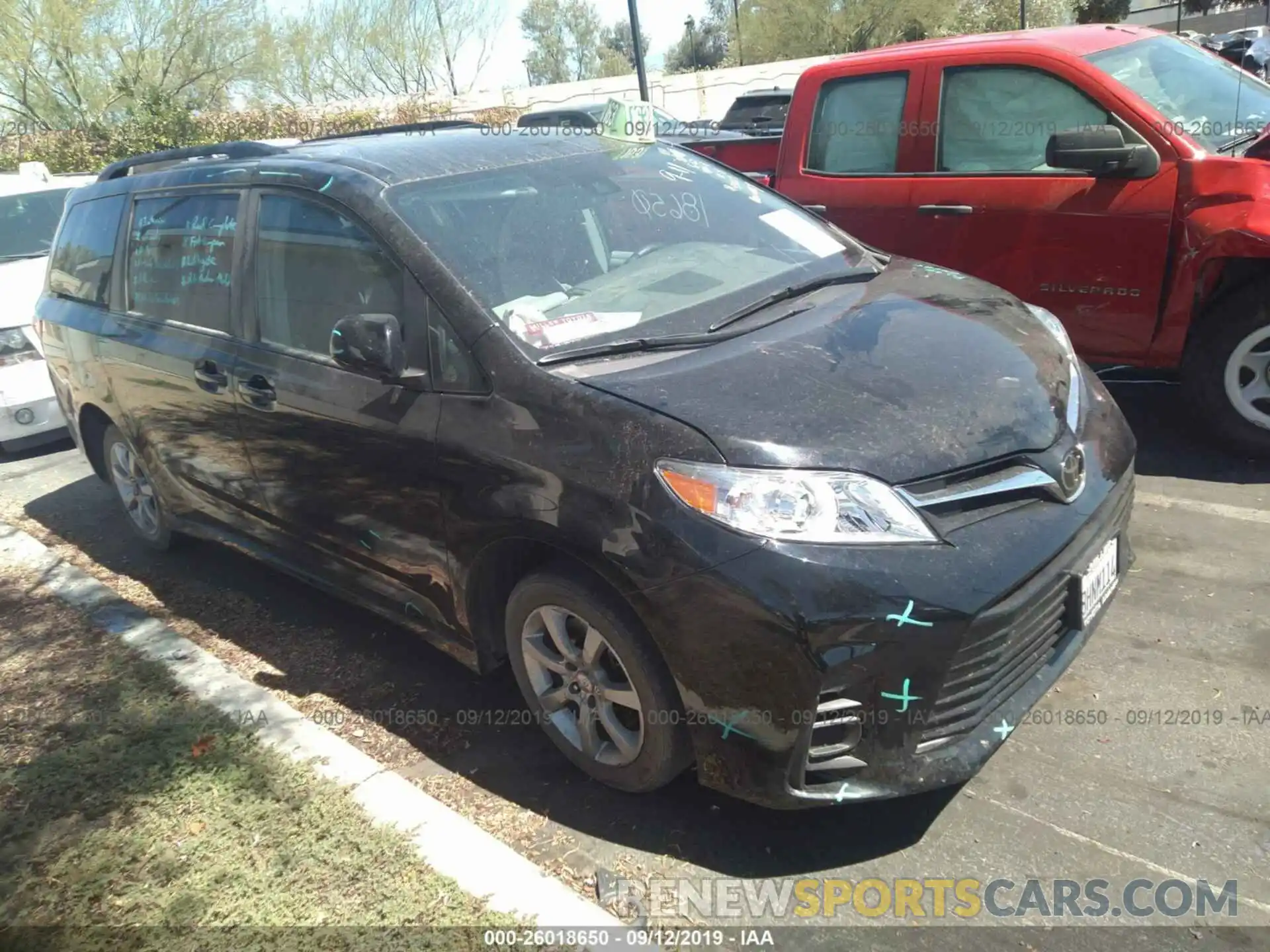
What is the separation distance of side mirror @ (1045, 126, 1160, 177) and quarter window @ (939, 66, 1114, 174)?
0.22 meters

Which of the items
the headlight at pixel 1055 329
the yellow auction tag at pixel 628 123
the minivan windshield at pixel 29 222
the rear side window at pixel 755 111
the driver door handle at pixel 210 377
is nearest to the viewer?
the headlight at pixel 1055 329

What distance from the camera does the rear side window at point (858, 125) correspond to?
5391 millimetres

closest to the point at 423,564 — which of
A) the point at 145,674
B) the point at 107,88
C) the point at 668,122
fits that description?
the point at 145,674

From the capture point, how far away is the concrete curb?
99.9 inches

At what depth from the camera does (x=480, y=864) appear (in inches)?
105

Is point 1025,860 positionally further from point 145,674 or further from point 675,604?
point 145,674

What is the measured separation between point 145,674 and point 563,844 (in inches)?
76.7

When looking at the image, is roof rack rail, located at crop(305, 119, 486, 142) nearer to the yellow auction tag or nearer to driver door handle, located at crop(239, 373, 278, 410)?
the yellow auction tag

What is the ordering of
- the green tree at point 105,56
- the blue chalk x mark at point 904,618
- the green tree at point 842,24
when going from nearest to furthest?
1. the blue chalk x mark at point 904,618
2. the green tree at point 105,56
3. the green tree at point 842,24

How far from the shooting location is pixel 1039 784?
286cm

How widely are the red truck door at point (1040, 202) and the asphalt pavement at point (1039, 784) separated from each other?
1126 millimetres

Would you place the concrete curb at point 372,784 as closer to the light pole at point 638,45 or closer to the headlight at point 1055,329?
the headlight at point 1055,329

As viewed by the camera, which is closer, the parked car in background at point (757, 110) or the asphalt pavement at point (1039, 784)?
the asphalt pavement at point (1039, 784)

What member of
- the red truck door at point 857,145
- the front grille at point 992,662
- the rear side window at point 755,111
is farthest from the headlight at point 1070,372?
the rear side window at point 755,111
